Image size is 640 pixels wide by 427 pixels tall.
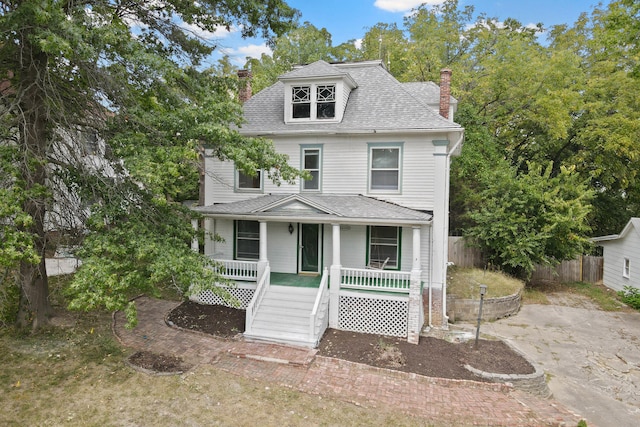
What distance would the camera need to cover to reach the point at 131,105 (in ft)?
30.4

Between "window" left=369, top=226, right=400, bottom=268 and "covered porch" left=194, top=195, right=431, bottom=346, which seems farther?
"window" left=369, top=226, right=400, bottom=268

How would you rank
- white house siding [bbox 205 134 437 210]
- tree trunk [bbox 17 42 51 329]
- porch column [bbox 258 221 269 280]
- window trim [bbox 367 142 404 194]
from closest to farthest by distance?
tree trunk [bbox 17 42 51 329] < porch column [bbox 258 221 269 280] < white house siding [bbox 205 134 437 210] < window trim [bbox 367 142 404 194]

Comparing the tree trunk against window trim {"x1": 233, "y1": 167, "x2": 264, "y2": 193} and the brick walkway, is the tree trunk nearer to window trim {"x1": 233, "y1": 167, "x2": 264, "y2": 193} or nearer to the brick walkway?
the brick walkway

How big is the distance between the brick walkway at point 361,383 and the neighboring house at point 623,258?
490 inches

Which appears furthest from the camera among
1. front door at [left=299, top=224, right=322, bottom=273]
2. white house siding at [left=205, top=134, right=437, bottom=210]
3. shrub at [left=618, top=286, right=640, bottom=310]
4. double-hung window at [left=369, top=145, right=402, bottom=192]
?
shrub at [left=618, top=286, right=640, bottom=310]

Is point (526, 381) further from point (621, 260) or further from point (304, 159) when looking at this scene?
point (621, 260)

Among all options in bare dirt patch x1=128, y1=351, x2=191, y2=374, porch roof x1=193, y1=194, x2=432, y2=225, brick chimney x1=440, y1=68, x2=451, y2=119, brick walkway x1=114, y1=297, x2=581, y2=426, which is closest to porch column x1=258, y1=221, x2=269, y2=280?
porch roof x1=193, y1=194, x2=432, y2=225

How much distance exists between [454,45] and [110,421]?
1054 inches

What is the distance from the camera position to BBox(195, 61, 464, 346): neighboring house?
1137 cm

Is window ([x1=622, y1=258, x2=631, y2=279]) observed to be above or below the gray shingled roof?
below

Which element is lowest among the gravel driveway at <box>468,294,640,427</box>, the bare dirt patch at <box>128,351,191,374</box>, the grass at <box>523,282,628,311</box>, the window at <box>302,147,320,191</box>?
the gravel driveway at <box>468,294,640,427</box>

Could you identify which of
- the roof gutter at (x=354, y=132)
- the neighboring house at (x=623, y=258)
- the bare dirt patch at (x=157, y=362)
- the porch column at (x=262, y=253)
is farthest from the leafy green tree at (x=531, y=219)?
the bare dirt patch at (x=157, y=362)

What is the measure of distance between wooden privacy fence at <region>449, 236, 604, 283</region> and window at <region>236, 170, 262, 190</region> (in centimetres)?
1112

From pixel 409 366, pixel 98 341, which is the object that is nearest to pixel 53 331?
pixel 98 341
